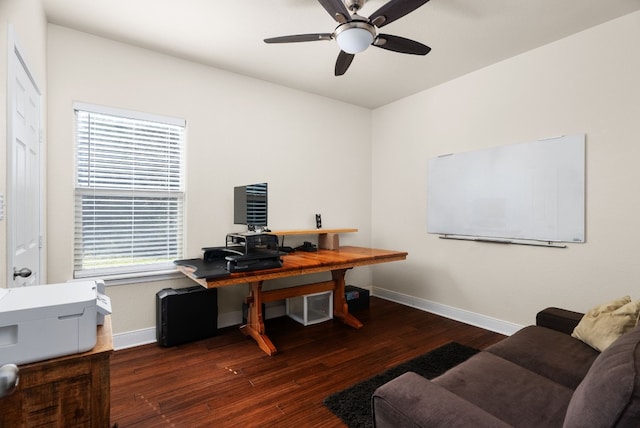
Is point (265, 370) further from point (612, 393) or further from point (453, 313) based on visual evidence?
point (453, 313)

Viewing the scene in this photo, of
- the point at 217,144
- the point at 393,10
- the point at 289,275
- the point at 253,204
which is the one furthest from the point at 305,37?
the point at 289,275

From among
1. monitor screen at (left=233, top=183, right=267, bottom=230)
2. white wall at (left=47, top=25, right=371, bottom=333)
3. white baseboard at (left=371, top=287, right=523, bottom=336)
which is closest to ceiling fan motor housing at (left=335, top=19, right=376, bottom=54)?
monitor screen at (left=233, top=183, right=267, bottom=230)

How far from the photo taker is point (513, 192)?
10.2 ft

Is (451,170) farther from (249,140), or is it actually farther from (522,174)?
(249,140)

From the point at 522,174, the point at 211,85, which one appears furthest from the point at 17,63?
the point at 522,174

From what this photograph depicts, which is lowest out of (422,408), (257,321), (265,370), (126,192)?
(265,370)

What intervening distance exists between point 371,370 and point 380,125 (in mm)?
3341

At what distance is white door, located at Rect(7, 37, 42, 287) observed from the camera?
1569 millimetres

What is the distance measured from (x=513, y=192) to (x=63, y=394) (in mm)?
3598

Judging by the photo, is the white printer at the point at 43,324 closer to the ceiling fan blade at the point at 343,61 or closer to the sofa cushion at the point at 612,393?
the sofa cushion at the point at 612,393

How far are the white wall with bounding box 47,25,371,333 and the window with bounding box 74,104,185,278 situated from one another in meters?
0.09

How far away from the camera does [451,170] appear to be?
363cm

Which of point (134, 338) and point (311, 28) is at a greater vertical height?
point (311, 28)

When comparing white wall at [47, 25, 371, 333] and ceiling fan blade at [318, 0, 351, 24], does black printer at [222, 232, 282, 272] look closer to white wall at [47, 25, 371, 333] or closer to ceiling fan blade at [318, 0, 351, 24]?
white wall at [47, 25, 371, 333]
